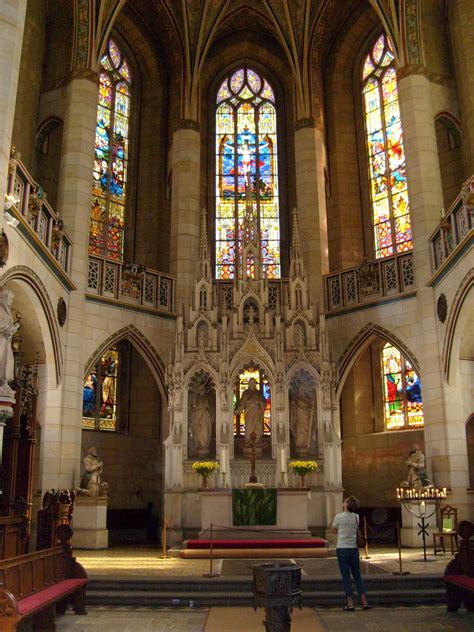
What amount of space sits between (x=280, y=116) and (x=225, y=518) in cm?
1483

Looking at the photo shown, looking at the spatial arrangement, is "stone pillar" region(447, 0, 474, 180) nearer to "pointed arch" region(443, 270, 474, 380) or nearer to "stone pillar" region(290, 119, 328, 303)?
"stone pillar" region(290, 119, 328, 303)

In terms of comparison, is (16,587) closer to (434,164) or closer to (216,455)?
(216,455)

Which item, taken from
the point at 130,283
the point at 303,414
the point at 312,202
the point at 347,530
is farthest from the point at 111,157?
the point at 347,530

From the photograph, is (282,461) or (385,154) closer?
(282,461)

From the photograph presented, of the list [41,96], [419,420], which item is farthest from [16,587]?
[41,96]

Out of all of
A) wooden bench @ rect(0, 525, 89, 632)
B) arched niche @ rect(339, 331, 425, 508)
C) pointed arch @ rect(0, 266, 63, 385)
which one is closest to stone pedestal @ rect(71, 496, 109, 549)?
pointed arch @ rect(0, 266, 63, 385)

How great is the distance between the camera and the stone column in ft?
53.4

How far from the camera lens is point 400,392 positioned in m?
20.5

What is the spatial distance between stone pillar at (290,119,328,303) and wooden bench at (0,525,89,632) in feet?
41.1

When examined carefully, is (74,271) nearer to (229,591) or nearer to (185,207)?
(185,207)

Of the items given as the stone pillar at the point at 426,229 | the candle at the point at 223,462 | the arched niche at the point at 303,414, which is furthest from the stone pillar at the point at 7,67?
the stone pillar at the point at 426,229

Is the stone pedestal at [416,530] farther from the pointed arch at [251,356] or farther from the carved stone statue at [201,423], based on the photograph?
the carved stone statue at [201,423]

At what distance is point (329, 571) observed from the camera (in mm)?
11391

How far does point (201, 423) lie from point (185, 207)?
6871 millimetres
